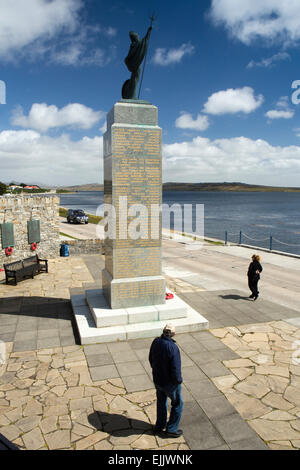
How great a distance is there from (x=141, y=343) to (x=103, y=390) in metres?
1.95

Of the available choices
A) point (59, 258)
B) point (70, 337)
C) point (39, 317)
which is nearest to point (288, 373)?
point (70, 337)

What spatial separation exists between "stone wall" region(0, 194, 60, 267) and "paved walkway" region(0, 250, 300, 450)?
22.1 ft

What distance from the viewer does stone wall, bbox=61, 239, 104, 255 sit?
1800 centimetres

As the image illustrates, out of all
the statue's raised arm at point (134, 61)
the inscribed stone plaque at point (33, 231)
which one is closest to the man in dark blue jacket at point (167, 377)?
the statue's raised arm at point (134, 61)

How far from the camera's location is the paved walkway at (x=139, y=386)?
15.2 feet

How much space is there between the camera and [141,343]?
757cm

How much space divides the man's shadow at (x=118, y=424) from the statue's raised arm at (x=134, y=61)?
287 inches

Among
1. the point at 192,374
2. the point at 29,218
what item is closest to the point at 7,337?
the point at 192,374

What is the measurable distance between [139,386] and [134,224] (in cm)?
392

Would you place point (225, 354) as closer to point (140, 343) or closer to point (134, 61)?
point (140, 343)

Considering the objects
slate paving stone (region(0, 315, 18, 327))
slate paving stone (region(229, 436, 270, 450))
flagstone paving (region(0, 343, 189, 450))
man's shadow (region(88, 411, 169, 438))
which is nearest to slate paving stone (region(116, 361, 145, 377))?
flagstone paving (region(0, 343, 189, 450))
